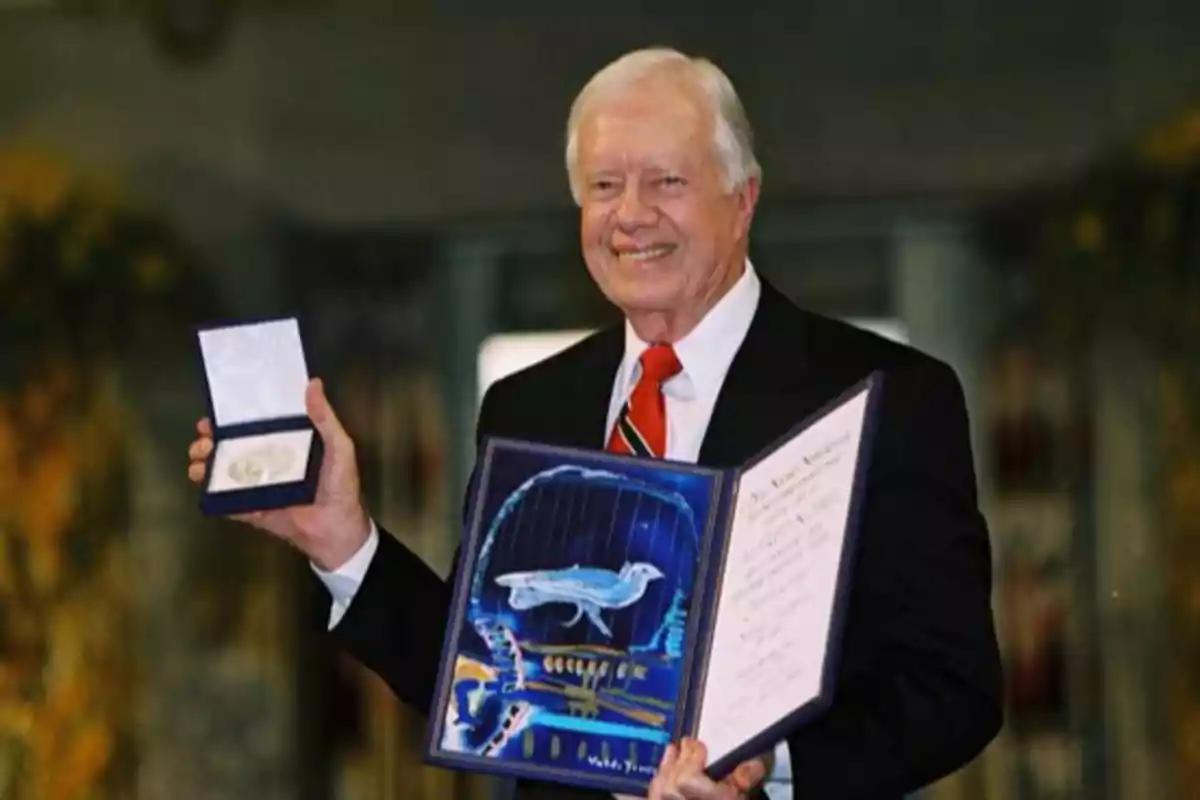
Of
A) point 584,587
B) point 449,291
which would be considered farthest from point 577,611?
point 449,291

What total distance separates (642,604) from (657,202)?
43cm

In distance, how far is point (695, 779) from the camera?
1402 millimetres

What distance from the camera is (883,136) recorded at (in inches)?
107

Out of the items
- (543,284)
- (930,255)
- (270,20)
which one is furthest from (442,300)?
(930,255)

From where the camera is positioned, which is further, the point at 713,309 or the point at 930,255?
the point at 930,255

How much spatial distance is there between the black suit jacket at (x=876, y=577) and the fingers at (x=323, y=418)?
13cm

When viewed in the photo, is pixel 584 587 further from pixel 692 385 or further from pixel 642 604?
pixel 692 385

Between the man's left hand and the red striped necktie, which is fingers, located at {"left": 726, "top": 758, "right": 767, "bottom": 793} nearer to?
the man's left hand

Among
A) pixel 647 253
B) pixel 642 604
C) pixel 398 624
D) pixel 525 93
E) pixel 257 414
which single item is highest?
pixel 525 93

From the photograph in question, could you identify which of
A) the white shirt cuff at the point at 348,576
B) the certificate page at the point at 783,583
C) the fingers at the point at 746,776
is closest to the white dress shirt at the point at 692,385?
the white shirt cuff at the point at 348,576

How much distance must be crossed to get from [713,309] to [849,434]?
43 centimetres

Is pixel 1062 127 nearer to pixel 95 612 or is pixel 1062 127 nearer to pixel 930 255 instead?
pixel 930 255

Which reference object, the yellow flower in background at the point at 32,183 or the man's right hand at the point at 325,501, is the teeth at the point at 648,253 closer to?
the man's right hand at the point at 325,501

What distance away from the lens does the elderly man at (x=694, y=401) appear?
1565 mm
